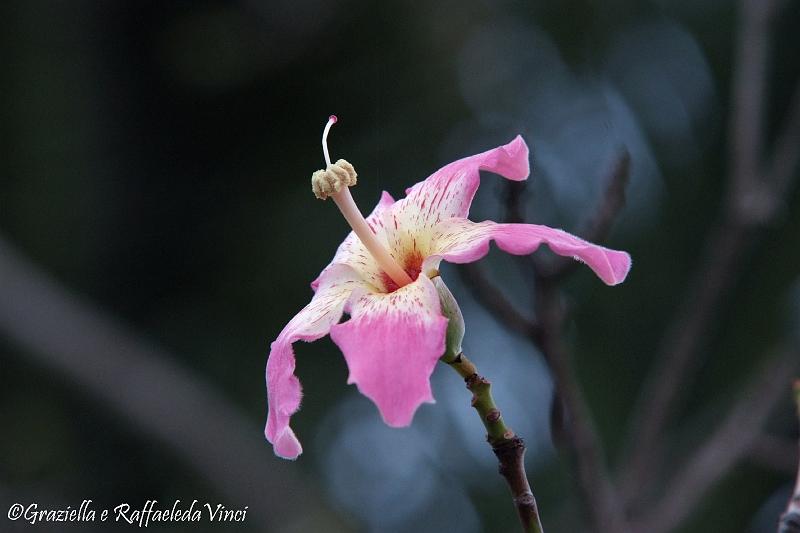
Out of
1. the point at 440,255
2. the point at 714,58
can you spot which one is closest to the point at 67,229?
the point at 714,58

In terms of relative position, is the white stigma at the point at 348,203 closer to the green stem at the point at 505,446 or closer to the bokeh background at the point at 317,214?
the green stem at the point at 505,446

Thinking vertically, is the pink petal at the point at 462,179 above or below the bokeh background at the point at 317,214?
below

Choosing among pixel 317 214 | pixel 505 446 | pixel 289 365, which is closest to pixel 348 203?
pixel 289 365

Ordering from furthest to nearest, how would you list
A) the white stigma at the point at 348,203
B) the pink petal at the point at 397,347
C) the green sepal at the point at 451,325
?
1. the white stigma at the point at 348,203
2. the green sepal at the point at 451,325
3. the pink petal at the point at 397,347

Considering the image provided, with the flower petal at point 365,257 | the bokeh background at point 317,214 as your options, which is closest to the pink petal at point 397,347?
the flower petal at point 365,257

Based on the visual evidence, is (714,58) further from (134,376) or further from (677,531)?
(134,376)
